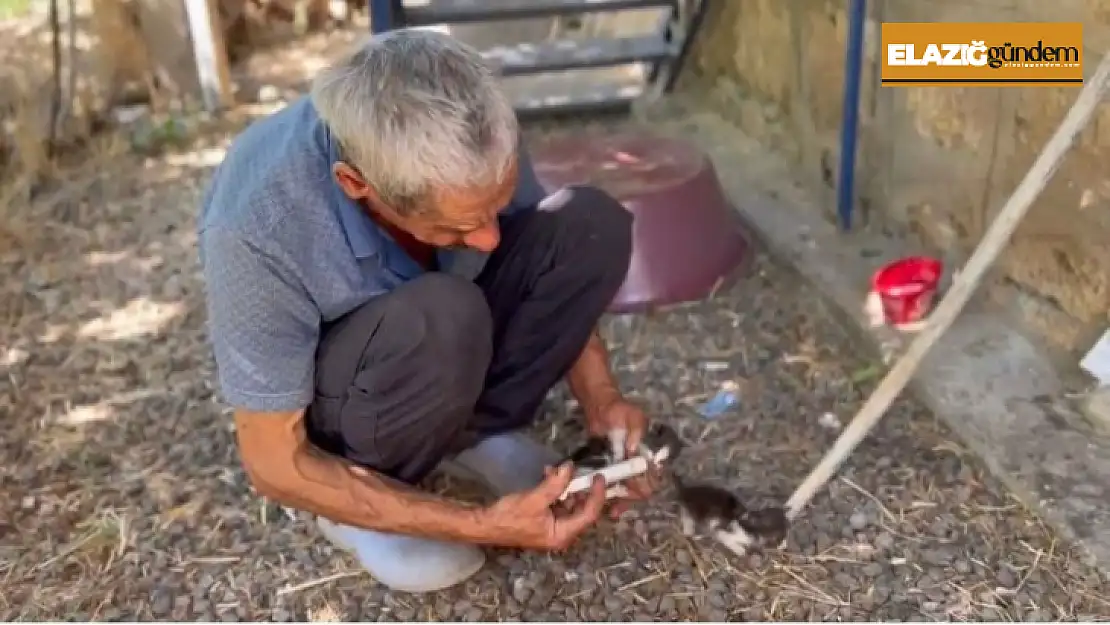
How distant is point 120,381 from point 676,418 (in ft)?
4.06

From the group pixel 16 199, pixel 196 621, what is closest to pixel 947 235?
pixel 196 621

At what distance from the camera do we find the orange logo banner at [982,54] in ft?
7.15

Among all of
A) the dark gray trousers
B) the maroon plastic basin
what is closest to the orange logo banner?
the maroon plastic basin

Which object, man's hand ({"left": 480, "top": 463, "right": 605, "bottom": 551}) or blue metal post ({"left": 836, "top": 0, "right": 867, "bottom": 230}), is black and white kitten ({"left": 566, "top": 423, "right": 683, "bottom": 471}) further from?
blue metal post ({"left": 836, "top": 0, "right": 867, "bottom": 230})

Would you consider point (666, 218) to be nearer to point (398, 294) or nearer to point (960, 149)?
point (960, 149)

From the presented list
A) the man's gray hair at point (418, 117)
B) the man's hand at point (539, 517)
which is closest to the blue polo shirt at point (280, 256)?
the man's gray hair at point (418, 117)

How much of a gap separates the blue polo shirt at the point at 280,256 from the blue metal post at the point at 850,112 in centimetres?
142

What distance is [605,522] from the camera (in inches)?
80.7

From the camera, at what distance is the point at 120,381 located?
2588 millimetres

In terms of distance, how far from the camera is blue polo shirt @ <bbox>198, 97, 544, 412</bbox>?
1507mm

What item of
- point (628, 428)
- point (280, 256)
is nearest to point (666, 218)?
point (628, 428)

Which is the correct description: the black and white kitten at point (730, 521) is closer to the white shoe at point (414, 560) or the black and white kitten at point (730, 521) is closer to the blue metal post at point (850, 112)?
the white shoe at point (414, 560)

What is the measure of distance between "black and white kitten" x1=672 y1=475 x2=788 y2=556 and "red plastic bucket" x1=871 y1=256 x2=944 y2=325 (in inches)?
26.7

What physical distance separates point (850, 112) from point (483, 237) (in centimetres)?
145
